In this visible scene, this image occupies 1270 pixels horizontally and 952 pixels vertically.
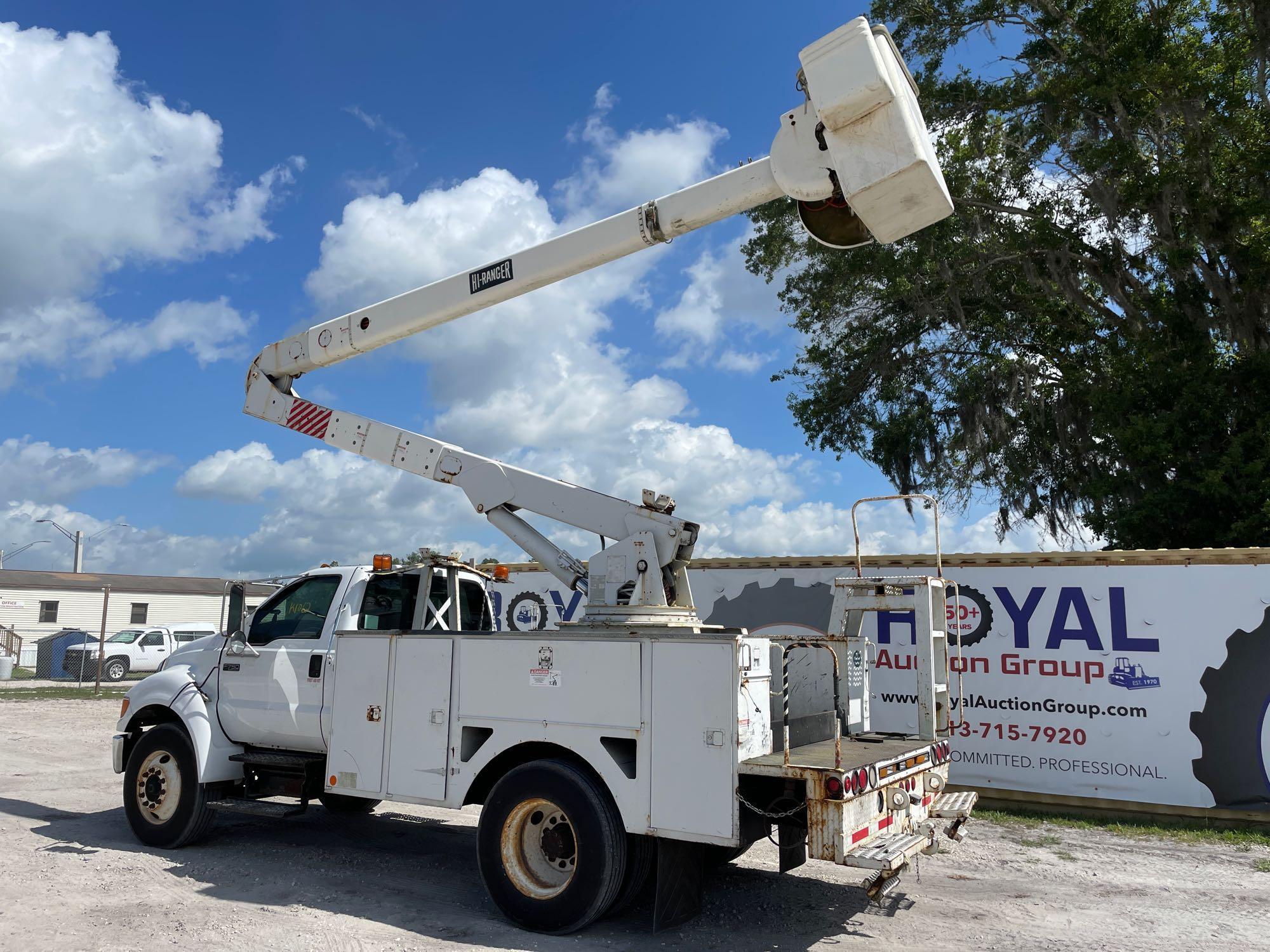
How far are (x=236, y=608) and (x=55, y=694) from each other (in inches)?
672

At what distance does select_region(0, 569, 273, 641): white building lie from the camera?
→ 128 feet

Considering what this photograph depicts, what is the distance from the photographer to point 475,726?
628 centimetres

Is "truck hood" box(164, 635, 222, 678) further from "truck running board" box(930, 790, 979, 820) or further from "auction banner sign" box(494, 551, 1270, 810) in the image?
"truck running board" box(930, 790, 979, 820)

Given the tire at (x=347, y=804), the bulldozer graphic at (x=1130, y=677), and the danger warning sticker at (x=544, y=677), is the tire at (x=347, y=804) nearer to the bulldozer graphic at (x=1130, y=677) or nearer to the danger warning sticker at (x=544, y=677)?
the danger warning sticker at (x=544, y=677)

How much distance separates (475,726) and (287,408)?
442 centimetres

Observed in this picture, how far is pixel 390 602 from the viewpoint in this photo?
25.9ft

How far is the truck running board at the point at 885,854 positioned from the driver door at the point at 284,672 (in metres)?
4.36

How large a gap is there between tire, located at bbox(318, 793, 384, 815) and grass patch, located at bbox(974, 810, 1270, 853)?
6.42 metres

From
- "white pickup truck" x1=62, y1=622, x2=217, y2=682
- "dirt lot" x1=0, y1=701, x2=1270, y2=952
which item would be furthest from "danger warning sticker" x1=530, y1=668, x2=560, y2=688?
"white pickup truck" x1=62, y1=622, x2=217, y2=682

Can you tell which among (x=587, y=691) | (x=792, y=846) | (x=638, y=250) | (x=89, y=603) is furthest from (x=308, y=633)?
(x=89, y=603)

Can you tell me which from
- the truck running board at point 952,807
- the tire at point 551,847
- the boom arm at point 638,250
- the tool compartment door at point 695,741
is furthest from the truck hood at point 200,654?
the truck running board at point 952,807

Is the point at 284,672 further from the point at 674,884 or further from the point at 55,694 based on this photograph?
the point at 55,694

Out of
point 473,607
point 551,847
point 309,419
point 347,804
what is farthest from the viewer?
point 347,804

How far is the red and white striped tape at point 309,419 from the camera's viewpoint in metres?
8.94
